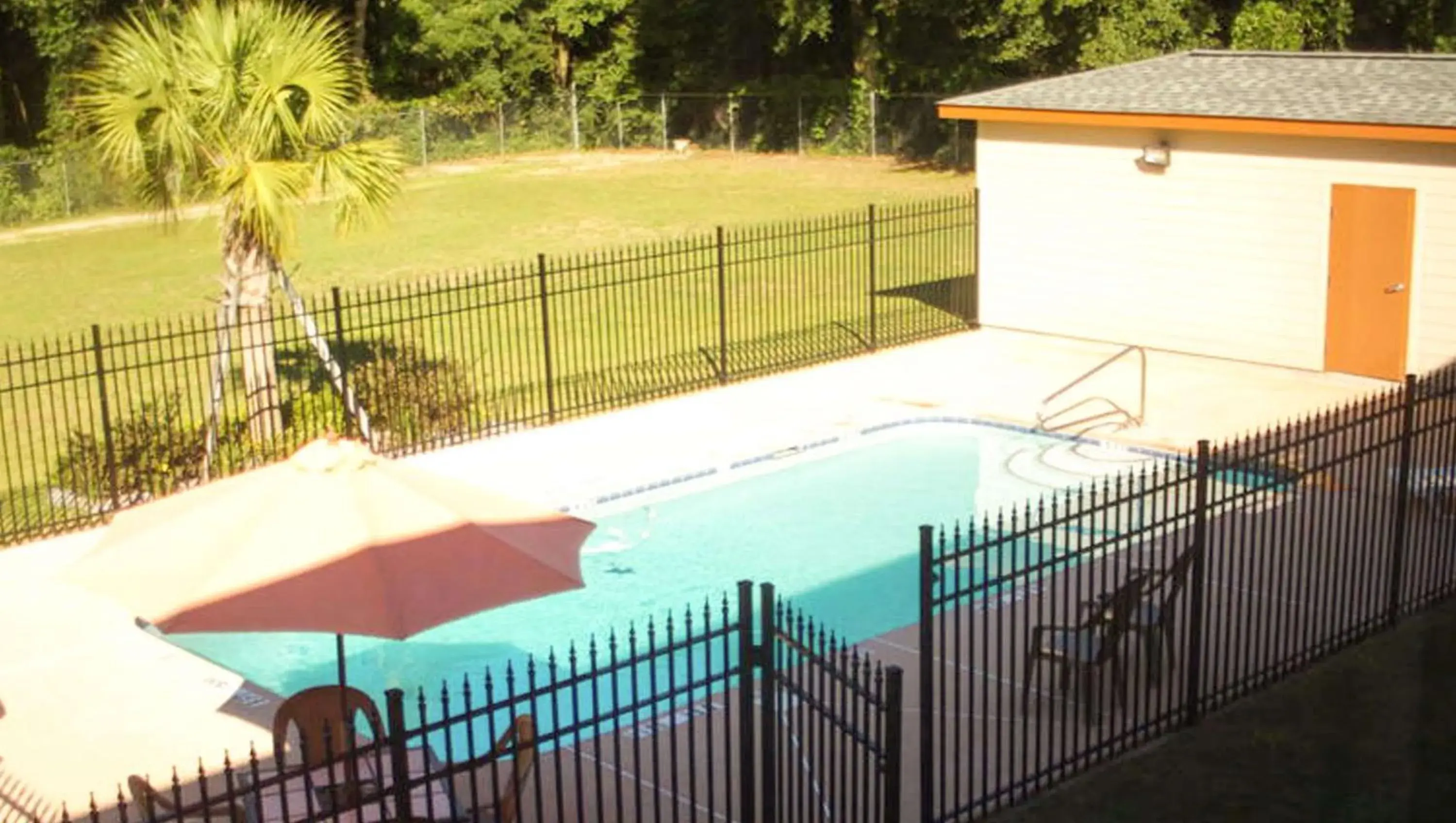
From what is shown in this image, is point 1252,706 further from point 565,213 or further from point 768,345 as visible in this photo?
point 565,213

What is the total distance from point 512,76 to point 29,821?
4376 cm

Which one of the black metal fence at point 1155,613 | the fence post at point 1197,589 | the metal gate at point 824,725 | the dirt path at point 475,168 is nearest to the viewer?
the metal gate at point 824,725

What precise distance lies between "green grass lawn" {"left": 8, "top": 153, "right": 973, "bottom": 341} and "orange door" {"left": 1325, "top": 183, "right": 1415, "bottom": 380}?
14.1 m

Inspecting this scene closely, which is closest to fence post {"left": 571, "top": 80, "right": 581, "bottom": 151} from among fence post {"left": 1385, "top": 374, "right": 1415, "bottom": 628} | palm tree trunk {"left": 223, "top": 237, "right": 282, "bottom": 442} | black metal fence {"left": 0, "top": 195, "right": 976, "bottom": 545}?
black metal fence {"left": 0, "top": 195, "right": 976, "bottom": 545}

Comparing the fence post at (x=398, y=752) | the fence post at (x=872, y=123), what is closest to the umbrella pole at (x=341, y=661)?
the fence post at (x=398, y=752)

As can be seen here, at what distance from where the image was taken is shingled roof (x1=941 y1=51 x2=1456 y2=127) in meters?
19.1

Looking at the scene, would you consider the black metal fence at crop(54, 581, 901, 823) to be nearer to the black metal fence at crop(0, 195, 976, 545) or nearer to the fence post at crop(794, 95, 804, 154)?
the black metal fence at crop(0, 195, 976, 545)

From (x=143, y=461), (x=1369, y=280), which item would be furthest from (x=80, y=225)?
(x=1369, y=280)

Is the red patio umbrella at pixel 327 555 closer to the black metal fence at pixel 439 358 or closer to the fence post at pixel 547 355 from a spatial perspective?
the black metal fence at pixel 439 358

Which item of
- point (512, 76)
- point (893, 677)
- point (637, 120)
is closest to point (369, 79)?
point (512, 76)

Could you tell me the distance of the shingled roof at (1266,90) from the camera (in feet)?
62.6

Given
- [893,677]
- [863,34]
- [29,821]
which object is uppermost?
[863,34]

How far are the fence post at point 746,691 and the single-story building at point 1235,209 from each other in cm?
1273

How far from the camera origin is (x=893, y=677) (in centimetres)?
785
